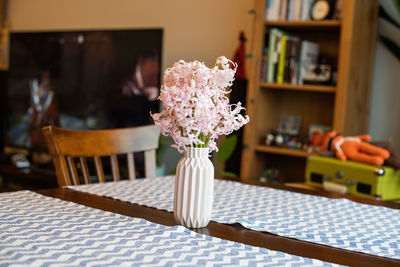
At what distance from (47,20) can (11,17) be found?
1.87 feet

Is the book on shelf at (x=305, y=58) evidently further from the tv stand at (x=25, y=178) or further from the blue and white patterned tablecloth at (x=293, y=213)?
the tv stand at (x=25, y=178)

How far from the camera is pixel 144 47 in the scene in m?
3.54

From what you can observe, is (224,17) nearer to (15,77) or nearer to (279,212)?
(15,77)

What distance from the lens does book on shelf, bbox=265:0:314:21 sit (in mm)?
2873

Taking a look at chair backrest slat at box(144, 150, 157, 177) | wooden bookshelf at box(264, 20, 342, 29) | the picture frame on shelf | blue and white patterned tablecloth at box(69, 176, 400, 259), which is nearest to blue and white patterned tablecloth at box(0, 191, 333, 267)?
blue and white patterned tablecloth at box(69, 176, 400, 259)

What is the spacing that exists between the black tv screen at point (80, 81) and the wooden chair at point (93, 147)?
1834 mm

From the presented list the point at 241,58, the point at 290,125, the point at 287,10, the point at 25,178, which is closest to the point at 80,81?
the point at 25,178

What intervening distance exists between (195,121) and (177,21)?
9.29 feet

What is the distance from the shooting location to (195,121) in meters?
1.01

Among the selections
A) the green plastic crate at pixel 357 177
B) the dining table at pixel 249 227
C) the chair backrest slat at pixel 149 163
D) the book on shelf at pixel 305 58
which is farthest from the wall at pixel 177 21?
the dining table at pixel 249 227

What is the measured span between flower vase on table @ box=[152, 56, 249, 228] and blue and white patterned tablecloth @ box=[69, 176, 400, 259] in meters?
0.11

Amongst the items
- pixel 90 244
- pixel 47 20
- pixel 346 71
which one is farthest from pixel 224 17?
pixel 90 244

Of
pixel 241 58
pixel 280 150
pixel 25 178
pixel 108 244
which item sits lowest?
pixel 25 178

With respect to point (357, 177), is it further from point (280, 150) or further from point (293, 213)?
point (293, 213)
